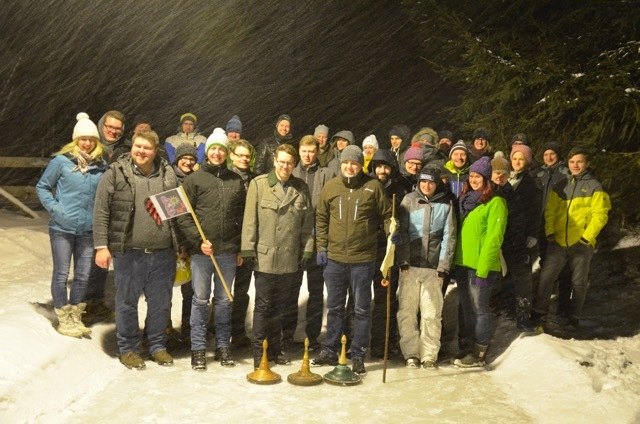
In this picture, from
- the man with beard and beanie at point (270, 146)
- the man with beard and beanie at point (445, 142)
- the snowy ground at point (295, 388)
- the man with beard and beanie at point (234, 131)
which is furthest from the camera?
the man with beard and beanie at point (445, 142)

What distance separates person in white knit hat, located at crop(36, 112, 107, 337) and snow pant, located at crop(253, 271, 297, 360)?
166 cm

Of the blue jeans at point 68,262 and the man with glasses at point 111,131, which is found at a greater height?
the man with glasses at point 111,131

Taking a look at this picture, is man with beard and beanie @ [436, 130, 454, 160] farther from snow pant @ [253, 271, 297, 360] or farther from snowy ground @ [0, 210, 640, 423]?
snow pant @ [253, 271, 297, 360]

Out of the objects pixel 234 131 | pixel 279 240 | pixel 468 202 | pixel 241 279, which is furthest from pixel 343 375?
pixel 234 131

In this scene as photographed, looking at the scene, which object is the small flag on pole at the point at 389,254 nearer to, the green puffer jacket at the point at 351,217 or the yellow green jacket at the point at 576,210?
the green puffer jacket at the point at 351,217

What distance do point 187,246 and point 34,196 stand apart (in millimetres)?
8698

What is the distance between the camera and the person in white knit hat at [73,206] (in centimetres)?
686

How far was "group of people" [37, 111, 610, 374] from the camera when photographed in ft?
22.3

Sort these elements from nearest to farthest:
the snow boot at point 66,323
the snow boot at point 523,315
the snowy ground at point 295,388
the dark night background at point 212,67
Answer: the snowy ground at point 295,388 < the snow boot at point 66,323 < the snow boot at point 523,315 < the dark night background at point 212,67

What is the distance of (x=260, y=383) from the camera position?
6547mm

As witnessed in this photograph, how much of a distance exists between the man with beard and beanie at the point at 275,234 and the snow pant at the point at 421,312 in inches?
44.8

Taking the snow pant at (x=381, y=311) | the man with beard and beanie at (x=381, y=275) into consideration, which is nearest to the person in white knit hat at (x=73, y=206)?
the man with beard and beanie at (x=381, y=275)

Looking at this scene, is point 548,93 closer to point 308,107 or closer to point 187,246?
point 187,246

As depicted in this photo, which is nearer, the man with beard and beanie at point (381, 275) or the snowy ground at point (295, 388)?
the snowy ground at point (295, 388)
